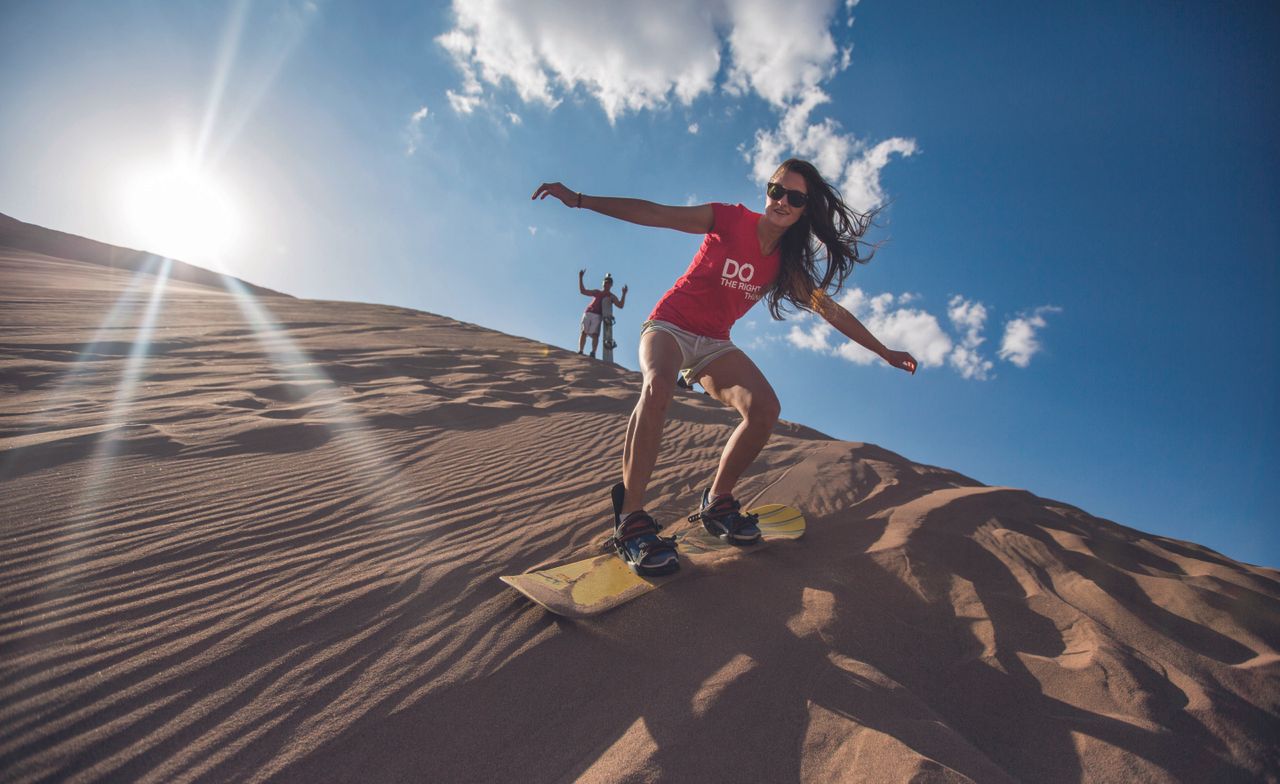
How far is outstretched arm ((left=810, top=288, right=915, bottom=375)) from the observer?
119 inches

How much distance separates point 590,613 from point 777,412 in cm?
130

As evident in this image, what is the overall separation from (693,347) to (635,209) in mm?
703

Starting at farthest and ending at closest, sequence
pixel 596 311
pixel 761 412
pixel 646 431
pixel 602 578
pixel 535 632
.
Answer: pixel 596 311 → pixel 761 412 → pixel 646 431 → pixel 602 578 → pixel 535 632

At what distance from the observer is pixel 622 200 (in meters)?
2.54

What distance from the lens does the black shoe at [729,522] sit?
2.72 metres

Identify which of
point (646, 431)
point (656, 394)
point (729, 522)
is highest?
point (656, 394)

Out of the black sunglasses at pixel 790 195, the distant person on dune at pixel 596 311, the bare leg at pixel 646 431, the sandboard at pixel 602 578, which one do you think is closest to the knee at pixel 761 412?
the bare leg at pixel 646 431

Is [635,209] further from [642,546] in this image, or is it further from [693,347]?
[642,546]

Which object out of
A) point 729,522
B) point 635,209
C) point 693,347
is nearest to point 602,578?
point 729,522

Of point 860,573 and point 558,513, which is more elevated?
point 860,573

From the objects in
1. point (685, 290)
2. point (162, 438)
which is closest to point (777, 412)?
point (685, 290)

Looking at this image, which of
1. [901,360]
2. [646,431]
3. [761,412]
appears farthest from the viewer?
[901,360]

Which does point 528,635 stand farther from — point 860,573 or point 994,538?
point 994,538

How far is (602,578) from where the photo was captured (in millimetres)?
2301
